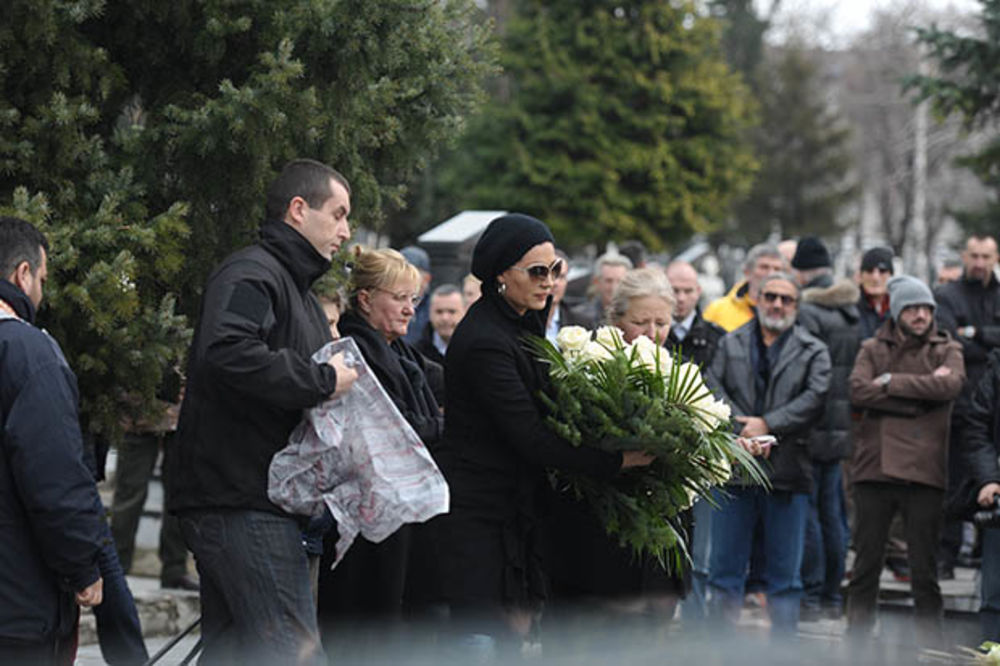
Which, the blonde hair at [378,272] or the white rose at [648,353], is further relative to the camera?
the blonde hair at [378,272]

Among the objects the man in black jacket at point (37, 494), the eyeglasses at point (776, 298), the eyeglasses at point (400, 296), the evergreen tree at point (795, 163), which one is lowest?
the man in black jacket at point (37, 494)

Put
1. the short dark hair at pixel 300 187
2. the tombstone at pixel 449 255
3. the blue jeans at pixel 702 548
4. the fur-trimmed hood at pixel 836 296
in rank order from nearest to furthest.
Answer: the short dark hair at pixel 300 187, the blue jeans at pixel 702 548, the fur-trimmed hood at pixel 836 296, the tombstone at pixel 449 255

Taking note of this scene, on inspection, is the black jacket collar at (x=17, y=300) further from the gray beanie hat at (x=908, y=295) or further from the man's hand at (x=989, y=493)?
the gray beanie hat at (x=908, y=295)

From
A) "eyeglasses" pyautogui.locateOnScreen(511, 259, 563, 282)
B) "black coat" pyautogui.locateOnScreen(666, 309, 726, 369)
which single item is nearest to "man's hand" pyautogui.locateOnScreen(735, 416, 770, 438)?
"black coat" pyautogui.locateOnScreen(666, 309, 726, 369)

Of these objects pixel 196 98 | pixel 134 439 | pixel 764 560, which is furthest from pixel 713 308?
pixel 196 98

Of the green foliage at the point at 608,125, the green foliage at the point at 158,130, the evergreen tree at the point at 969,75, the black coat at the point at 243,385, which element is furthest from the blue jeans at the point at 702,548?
the green foliage at the point at 608,125

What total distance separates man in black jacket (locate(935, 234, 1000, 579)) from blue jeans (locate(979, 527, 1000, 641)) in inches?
97.0

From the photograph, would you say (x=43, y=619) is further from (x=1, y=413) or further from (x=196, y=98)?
(x=196, y=98)

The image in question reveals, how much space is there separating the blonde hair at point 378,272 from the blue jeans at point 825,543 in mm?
4224

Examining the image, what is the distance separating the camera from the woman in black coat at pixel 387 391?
6.29 metres

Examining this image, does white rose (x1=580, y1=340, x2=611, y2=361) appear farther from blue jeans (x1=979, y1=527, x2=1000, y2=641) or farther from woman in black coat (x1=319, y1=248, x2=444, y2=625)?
blue jeans (x1=979, y1=527, x2=1000, y2=641)

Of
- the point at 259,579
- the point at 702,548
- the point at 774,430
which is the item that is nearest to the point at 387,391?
the point at 259,579

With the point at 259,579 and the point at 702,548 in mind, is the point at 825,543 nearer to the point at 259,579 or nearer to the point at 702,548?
the point at 702,548

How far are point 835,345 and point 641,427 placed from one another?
17.1 ft
